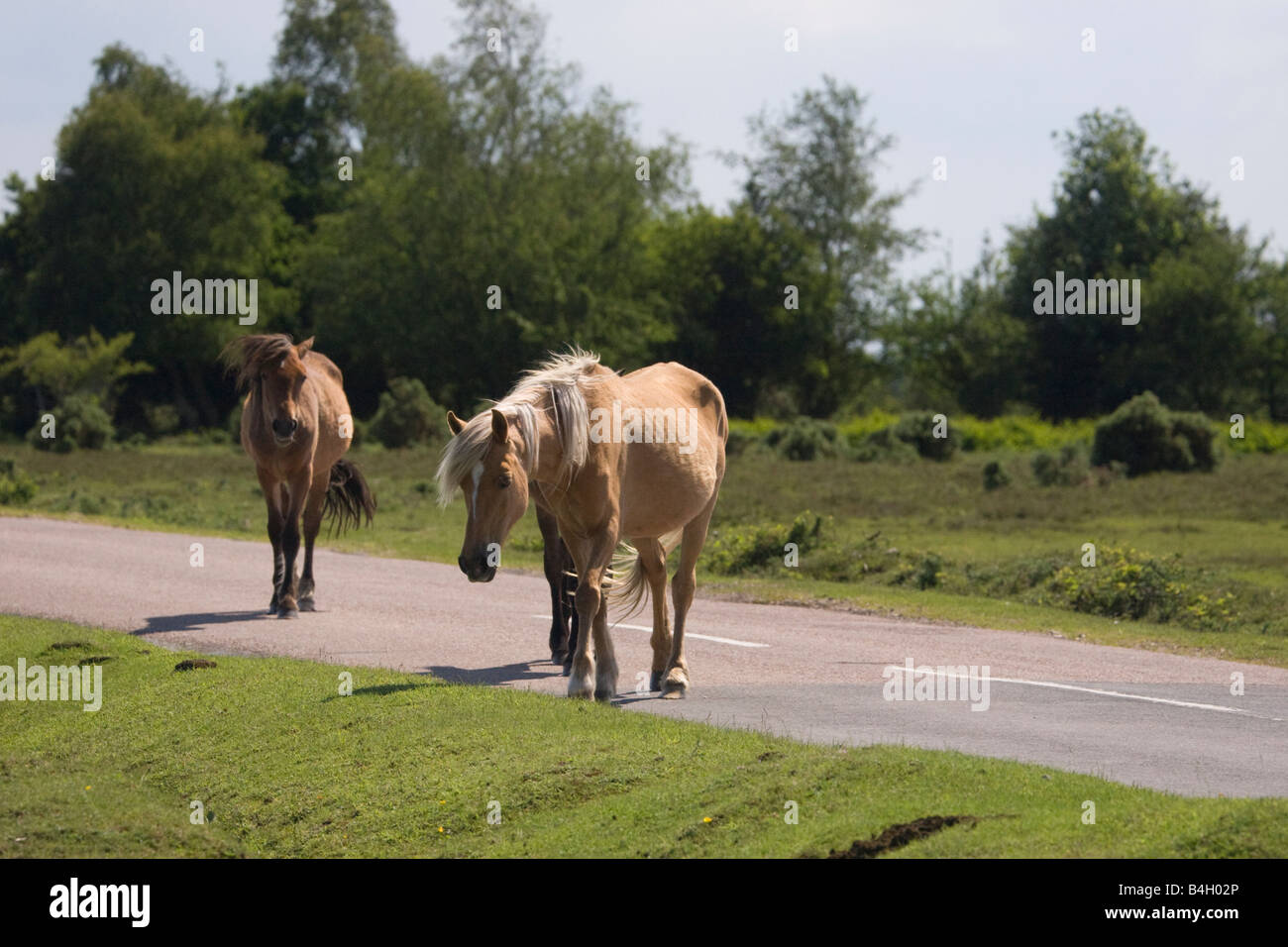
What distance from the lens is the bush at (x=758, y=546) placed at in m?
21.2

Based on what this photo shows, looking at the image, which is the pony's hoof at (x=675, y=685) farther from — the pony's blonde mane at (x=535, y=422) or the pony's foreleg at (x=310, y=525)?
the pony's foreleg at (x=310, y=525)

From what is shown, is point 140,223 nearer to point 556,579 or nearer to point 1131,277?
point 1131,277

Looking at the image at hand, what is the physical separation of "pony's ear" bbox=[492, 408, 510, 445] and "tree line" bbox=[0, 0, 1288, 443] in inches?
1648

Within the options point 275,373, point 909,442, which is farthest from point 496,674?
point 909,442

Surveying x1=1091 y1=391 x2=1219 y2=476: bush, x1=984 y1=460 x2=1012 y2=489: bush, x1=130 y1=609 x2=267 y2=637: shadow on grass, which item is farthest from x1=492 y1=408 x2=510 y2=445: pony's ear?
x1=1091 y1=391 x2=1219 y2=476: bush

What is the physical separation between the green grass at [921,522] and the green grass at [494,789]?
8.31 meters

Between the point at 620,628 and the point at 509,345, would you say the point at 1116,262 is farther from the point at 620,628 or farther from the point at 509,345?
the point at 620,628

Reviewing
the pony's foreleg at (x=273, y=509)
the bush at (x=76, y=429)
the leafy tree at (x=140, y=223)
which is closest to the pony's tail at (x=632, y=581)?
the pony's foreleg at (x=273, y=509)

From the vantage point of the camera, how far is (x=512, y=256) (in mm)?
56938

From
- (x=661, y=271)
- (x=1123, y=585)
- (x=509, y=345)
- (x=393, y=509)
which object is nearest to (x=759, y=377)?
(x=661, y=271)

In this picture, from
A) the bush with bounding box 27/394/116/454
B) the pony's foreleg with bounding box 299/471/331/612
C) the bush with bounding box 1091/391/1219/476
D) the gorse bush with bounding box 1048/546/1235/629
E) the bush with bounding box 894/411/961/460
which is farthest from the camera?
the bush with bounding box 894/411/961/460

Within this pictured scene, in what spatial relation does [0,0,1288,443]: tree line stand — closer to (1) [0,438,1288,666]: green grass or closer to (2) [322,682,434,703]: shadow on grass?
(1) [0,438,1288,666]: green grass

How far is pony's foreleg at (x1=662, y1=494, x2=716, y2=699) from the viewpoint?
10375 mm
